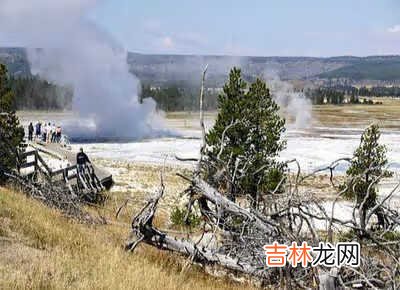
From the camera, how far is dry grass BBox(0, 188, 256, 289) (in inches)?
199

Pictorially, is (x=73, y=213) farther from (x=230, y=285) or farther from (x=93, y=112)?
(x=93, y=112)

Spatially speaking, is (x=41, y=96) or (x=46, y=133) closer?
(x=46, y=133)

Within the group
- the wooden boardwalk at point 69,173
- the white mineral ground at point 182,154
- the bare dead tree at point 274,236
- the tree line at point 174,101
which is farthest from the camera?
the tree line at point 174,101

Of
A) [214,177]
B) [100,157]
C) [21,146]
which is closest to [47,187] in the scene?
[214,177]

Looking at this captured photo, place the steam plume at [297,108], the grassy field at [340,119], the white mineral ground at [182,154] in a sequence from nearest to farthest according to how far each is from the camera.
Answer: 1. the white mineral ground at [182,154]
2. the grassy field at [340,119]
3. the steam plume at [297,108]

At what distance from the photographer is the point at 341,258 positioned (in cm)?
491

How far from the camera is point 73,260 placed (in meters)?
5.73

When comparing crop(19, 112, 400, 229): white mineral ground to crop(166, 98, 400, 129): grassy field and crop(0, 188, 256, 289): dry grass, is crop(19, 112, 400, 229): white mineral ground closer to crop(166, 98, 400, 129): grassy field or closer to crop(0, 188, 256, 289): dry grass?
crop(0, 188, 256, 289): dry grass

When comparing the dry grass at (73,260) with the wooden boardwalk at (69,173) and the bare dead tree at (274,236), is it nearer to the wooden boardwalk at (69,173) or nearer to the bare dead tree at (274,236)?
the bare dead tree at (274,236)

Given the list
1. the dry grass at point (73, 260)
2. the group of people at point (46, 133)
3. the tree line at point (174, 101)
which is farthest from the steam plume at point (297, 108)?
the dry grass at point (73, 260)

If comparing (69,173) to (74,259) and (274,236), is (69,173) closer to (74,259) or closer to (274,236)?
(74,259)

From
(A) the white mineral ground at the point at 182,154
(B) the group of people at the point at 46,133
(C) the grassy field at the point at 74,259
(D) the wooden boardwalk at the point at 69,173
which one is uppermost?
(C) the grassy field at the point at 74,259

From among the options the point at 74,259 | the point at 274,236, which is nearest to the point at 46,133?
the point at 74,259

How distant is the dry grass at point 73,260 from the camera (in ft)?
16.6
